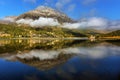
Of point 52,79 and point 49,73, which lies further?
point 49,73

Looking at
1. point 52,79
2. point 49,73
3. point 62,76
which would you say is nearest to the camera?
point 52,79

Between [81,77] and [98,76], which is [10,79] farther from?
[98,76]

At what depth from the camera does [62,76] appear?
99.2ft

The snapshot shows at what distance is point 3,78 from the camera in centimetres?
2973

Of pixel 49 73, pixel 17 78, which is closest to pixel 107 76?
pixel 49 73

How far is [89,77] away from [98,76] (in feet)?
4.59

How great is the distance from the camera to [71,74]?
31.6 metres

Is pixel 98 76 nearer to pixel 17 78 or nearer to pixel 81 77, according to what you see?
pixel 81 77

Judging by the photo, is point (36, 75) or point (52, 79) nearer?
point (52, 79)

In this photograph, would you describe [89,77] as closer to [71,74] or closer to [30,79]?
[71,74]

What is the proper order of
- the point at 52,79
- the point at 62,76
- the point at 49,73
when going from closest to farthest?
the point at 52,79 < the point at 62,76 < the point at 49,73

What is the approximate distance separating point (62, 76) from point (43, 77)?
282 centimetres

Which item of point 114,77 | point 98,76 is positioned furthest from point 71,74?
point 114,77

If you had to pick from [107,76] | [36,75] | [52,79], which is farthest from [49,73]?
[107,76]
